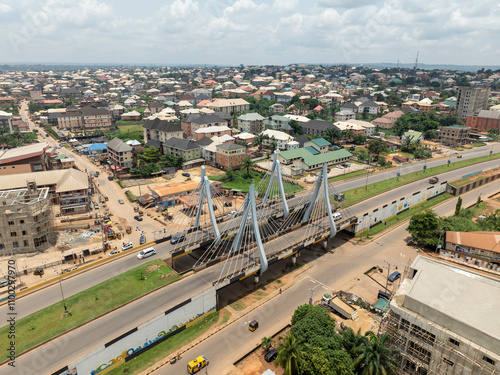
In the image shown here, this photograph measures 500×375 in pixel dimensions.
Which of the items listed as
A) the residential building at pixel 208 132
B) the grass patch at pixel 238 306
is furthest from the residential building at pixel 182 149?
the grass patch at pixel 238 306

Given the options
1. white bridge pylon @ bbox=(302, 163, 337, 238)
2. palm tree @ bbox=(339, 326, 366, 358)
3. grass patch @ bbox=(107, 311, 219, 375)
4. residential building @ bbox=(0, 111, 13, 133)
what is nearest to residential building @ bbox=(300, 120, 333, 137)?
white bridge pylon @ bbox=(302, 163, 337, 238)

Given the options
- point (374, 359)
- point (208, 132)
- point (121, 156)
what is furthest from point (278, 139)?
point (374, 359)

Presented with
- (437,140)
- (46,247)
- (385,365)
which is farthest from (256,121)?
(385,365)

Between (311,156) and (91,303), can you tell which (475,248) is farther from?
(91,303)

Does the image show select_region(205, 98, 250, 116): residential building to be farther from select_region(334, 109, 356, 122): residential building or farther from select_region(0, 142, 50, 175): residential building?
select_region(0, 142, 50, 175): residential building

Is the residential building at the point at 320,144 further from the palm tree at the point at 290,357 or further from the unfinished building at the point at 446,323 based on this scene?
the palm tree at the point at 290,357
